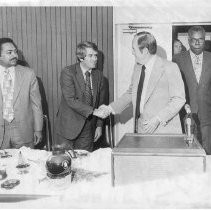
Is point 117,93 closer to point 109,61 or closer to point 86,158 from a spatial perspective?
point 109,61

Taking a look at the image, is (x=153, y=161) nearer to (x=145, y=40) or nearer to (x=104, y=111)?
(x=145, y=40)

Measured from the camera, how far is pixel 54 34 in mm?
3254

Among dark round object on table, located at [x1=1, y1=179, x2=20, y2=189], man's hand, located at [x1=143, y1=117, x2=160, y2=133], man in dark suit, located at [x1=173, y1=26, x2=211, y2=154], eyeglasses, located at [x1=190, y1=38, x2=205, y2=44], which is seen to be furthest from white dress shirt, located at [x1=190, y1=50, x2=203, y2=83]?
dark round object on table, located at [x1=1, y1=179, x2=20, y2=189]

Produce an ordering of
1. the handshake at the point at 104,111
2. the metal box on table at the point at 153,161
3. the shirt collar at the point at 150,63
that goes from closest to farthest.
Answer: the metal box on table at the point at 153,161 → the shirt collar at the point at 150,63 → the handshake at the point at 104,111

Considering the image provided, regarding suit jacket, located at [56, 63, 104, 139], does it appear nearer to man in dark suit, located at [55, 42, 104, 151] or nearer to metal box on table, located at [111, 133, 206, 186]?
man in dark suit, located at [55, 42, 104, 151]

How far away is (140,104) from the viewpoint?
2.21 metres

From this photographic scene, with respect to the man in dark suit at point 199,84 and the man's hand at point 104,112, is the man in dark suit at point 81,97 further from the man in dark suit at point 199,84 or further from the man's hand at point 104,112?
the man in dark suit at point 199,84

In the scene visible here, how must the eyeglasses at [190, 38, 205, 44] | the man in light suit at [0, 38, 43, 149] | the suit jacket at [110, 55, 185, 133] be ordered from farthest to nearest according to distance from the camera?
the eyeglasses at [190, 38, 205, 44] → the man in light suit at [0, 38, 43, 149] → the suit jacket at [110, 55, 185, 133]

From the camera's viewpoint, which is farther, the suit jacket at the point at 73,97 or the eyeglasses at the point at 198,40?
the eyeglasses at the point at 198,40

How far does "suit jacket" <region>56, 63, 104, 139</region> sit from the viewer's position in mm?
2822

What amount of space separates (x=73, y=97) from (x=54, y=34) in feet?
2.61

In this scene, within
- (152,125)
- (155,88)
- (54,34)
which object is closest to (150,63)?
(155,88)

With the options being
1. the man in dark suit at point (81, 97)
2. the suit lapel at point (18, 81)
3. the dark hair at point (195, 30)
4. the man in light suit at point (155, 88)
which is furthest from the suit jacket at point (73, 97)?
the dark hair at point (195, 30)

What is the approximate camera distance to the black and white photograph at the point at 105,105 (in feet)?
3.92
